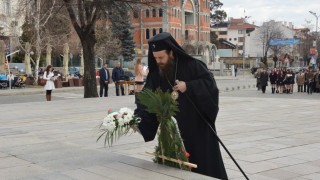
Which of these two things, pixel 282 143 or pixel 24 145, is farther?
pixel 282 143

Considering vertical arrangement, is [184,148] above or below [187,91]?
below

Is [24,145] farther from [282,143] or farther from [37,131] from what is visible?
[282,143]

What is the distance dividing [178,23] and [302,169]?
78270mm

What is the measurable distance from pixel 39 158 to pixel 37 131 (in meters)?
3.70

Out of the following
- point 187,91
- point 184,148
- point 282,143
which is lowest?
point 282,143

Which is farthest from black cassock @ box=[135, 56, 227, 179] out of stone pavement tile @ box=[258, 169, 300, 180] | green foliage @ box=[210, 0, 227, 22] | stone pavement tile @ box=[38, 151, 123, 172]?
green foliage @ box=[210, 0, 227, 22]

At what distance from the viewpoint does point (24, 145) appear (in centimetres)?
779

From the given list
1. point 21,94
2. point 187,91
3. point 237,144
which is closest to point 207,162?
point 187,91

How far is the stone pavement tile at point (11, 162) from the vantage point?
5949 millimetres

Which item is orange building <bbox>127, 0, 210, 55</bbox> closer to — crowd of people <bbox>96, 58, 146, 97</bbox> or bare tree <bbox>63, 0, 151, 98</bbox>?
crowd of people <bbox>96, 58, 146, 97</bbox>

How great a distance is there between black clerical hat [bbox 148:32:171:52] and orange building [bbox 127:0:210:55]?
7124cm

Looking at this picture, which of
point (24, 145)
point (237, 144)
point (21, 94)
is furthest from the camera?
point (21, 94)

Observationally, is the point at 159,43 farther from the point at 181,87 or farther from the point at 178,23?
the point at 178,23

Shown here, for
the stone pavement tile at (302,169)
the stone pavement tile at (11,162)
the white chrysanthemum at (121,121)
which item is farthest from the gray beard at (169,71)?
the stone pavement tile at (302,169)
